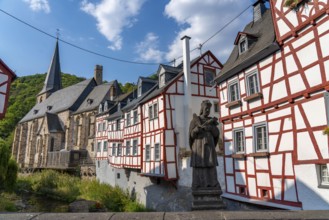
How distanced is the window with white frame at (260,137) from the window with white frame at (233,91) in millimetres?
1920

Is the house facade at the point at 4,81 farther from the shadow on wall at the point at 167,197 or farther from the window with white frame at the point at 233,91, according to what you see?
the window with white frame at the point at 233,91

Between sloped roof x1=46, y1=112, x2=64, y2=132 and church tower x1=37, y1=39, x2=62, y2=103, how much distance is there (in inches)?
628

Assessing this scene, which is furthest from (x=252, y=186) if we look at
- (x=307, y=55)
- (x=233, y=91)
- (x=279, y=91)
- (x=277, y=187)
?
(x=307, y=55)

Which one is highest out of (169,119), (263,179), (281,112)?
(169,119)

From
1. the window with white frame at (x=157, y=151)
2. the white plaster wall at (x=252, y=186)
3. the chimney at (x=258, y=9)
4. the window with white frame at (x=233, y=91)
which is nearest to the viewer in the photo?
the white plaster wall at (x=252, y=186)

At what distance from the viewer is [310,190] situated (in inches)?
322

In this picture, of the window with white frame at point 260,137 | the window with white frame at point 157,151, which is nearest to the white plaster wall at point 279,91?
the window with white frame at point 260,137

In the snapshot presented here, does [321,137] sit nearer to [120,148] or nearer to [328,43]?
[328,43]

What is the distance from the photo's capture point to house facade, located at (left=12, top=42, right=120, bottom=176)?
37.5 meters

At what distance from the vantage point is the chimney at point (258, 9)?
13961mm

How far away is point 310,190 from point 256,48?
5.94 metres

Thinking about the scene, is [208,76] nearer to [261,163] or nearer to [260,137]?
[260,137]

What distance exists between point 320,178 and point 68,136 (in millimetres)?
41543

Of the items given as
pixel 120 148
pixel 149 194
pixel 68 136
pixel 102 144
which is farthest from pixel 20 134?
pixel 149 194
